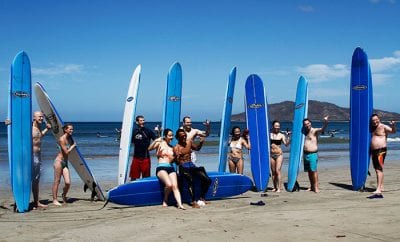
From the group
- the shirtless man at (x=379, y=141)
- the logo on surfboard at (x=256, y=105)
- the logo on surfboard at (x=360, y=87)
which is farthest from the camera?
the logo on surfboard at (x=256, y=105)

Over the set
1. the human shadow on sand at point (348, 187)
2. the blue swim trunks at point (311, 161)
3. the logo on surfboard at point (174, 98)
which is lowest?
the human shadow on sand at point (348, 187)

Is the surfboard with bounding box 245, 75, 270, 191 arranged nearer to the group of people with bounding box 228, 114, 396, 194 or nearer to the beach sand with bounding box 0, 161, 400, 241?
the group of people with bounding box 228, 114, 396, 194

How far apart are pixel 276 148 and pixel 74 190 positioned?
411 cm

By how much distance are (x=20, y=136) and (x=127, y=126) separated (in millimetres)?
2283

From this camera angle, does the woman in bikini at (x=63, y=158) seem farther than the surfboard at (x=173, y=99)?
No

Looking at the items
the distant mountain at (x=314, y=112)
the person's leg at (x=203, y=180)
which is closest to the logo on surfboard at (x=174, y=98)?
the person's leg at (x=203, y=180)

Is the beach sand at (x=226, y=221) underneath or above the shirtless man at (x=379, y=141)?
underneath

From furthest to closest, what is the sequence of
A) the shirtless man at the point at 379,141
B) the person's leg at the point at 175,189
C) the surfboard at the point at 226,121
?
the surfboard at the point at 226,121
the shirtless man at the point at 379,141
the person's leg at the point at 175,189

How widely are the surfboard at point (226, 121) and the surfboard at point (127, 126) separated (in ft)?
5.85

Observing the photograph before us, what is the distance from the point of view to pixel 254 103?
877 centimetres

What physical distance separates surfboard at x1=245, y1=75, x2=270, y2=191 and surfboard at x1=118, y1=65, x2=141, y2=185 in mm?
2153

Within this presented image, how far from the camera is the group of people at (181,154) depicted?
22.4 ft

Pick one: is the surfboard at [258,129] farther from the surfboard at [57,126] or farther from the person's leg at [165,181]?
the surfboard at [57,126]

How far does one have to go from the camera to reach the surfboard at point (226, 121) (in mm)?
9070
